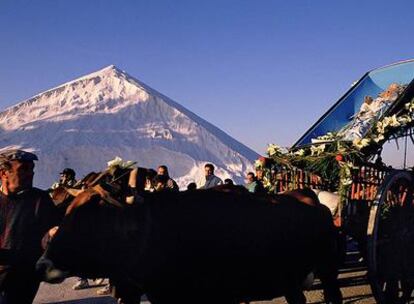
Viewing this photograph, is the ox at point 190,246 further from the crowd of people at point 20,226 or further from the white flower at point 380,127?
the white flower at point 380,127

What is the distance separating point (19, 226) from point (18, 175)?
445 millimetres

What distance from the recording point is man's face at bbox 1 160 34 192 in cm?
439

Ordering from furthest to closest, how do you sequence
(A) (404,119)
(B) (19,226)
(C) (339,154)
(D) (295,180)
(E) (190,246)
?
(D) (295,180), (A) (404,119), (C) (339,154), (B) (19,226), (E) (190,246)

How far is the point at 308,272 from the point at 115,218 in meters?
2.42

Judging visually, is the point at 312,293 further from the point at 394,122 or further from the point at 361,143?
the point at 394,122

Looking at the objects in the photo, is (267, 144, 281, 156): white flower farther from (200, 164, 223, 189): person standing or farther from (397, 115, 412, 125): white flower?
(200, 164, 223, 189): person standing

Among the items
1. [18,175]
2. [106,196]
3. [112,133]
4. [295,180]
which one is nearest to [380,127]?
[295,180]

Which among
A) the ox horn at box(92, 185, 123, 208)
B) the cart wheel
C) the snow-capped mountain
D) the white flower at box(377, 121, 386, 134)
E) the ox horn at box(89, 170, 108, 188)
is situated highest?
the snow-capped mountain

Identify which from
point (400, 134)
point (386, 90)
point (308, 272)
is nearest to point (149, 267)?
point (308, 272)

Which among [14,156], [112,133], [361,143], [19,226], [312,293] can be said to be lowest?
[312,293]

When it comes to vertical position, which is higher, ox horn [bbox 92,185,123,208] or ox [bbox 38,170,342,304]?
ox horn [bbox 92,185,123,208]

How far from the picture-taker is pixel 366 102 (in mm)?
7902

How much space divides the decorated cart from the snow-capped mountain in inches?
2236

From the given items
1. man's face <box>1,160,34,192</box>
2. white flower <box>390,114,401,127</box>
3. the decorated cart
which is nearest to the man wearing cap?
man's face <box>1,160,34,192</box>
